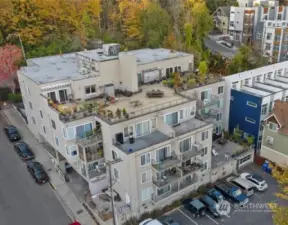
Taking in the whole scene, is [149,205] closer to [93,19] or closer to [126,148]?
[126,148]

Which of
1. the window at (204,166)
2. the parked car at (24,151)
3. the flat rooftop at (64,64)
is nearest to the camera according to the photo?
the window at (204,166)

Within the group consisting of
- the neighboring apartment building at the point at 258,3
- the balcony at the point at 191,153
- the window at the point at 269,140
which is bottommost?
the window at the point at 269,140

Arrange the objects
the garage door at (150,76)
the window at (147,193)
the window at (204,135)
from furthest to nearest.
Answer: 1. the garage door at (150,76)
2. the window at (204,135)
3. the window at (147,193)

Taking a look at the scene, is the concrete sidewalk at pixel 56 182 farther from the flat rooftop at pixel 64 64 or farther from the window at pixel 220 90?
the window at pixel 220 90

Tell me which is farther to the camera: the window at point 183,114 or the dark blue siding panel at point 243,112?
the dark blue siding panel at point 243,112

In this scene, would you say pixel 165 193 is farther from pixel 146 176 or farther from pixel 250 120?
pixel 250 120

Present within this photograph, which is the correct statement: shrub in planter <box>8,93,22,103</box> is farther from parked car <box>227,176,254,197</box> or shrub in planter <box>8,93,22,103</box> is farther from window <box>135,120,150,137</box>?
parked car <box>227,176,254,197</box>

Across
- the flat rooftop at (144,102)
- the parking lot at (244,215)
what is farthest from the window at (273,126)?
the flat rooftop at (144,102)
